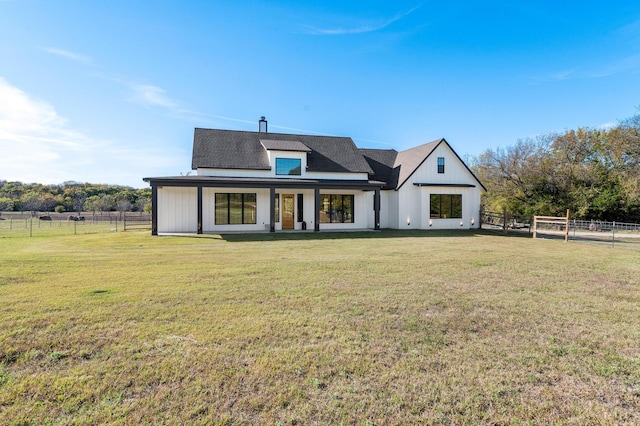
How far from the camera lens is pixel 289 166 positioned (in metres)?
18.5

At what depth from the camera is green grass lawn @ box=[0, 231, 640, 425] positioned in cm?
243

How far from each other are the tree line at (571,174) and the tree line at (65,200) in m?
47.3

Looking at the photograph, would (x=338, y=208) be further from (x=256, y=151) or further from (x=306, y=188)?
(x=256, y=151)

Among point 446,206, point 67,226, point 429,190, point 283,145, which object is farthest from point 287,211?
point 67,226

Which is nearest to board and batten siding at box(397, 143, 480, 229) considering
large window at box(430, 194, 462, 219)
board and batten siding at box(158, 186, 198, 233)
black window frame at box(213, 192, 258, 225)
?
large window at box(430, 194, 462, 219)

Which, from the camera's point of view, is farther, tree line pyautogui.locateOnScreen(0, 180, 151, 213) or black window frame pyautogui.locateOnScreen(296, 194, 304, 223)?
tree line pyautogui.locateOnScreen(0, 180, 151, 213)

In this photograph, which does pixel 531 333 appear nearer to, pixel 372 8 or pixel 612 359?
pixel 612 359

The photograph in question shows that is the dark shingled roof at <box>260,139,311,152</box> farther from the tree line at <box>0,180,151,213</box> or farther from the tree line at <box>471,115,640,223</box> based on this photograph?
the tree line at <box>0,180,151,213</box>

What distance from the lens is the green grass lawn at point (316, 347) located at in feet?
7.98

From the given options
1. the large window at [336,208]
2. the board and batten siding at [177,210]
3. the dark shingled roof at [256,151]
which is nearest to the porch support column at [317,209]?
the large window at [336,208]

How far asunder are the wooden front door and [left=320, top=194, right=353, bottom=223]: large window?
1.80m

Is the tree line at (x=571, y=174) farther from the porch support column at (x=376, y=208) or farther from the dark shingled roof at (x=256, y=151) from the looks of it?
the dark shingled roof at (x=256, y=151)

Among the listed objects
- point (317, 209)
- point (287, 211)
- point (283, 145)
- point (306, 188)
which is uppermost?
point (283, 145)

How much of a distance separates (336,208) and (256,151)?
19.5 ft
